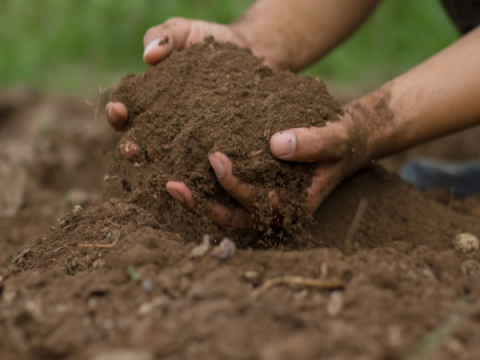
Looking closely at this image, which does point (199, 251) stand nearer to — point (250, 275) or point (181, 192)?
point (250, 275)

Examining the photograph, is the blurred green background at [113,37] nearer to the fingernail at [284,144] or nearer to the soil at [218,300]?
the fingernail at [284,144]

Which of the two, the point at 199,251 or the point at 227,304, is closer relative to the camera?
the point at 227,304

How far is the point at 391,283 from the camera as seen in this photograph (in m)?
1.04

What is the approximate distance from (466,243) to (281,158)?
955mm

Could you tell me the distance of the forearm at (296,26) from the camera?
2.38 m

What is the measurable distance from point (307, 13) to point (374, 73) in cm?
256

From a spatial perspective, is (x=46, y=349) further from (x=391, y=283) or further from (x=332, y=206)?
(x=332, y=206)

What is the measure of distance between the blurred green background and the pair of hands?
11.0 feet

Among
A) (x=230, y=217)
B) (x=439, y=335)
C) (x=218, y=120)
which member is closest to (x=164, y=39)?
(x=218, y=120)

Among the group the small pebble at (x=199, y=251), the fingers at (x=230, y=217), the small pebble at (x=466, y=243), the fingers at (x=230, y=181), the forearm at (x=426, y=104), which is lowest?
the small pebble at (x=466, y=243)

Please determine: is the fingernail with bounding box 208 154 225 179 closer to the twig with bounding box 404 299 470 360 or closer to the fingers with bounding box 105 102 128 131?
the fingers with bounding box 105 102 128 131

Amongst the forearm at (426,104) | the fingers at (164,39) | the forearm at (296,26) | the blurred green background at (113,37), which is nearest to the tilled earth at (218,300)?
the forearm at (426,104)

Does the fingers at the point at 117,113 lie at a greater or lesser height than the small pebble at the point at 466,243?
greater

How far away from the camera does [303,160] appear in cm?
147
